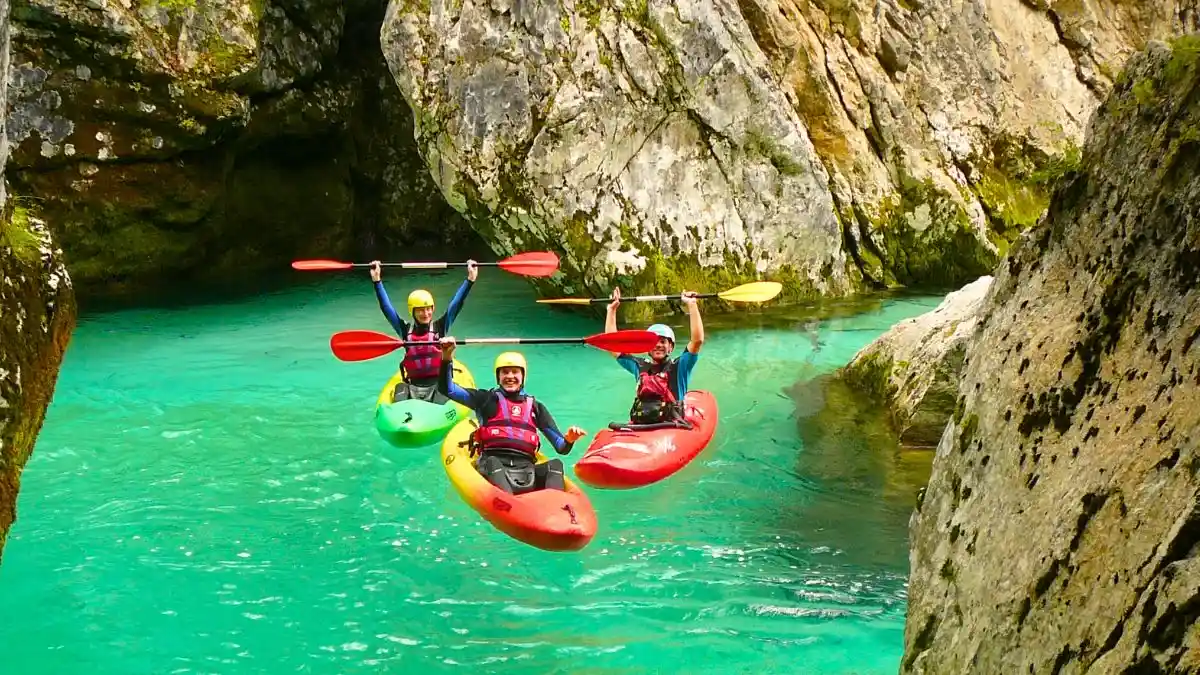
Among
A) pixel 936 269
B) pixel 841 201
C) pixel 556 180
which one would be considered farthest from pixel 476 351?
pixel 936 269

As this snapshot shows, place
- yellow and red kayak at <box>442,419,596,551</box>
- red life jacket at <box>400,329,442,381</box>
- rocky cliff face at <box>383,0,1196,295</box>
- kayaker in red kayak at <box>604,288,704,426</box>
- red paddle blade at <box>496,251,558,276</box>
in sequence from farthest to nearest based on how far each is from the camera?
rocky cliff face at <box>383,0,1196,295</box> → red paddle blade at <box>496,251,558,276</box> → red life jacket at <box>400,329,442,381</box> → kayaker in red kayak at <box>604,288,704,426</box> → yellow and red kayak at <box>442,419,596,551</box>

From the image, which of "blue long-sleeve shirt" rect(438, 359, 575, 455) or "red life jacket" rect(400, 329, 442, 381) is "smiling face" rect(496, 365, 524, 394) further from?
"red life jacket" rect(400, 329, 442, 381)

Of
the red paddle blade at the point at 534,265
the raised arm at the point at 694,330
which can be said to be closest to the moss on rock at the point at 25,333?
the raised arm at the point at 694,330

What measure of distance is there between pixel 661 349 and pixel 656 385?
0.94 ft

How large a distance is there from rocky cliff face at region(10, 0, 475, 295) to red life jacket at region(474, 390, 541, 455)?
8.68 meters

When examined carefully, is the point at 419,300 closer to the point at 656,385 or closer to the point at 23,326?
the point at 656,385

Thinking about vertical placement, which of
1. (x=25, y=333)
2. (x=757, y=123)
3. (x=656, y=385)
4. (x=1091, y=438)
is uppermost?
(x=757, y=123)

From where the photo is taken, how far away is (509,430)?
663 cm

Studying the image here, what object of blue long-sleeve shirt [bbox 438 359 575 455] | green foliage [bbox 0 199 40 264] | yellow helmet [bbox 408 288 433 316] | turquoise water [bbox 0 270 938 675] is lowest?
turquoise water [bbox 0 270 938 675]

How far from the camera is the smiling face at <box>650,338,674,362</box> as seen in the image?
24.7ft

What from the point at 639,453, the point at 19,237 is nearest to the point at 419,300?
the point at 639,453

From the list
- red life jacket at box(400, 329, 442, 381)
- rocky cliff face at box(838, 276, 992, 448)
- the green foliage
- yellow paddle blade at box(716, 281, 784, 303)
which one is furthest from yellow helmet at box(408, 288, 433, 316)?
the green foliage

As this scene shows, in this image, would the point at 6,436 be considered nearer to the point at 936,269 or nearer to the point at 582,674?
the point at 582,674

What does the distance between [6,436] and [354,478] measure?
4.42m
